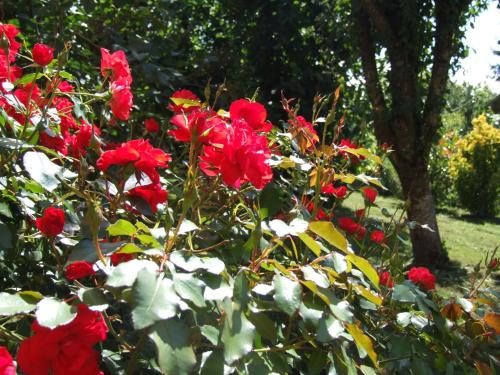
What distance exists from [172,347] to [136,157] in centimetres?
36

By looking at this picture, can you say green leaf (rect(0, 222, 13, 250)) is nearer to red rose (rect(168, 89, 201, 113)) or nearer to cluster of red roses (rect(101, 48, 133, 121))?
cluster of red roses (rect(101, 48, 133, 121))

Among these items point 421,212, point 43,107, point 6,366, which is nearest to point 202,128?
point 6,366

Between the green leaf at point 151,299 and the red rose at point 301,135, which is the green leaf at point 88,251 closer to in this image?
the green leaf at point 151,299

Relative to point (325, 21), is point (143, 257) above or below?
below

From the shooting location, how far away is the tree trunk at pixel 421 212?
515 centimetres

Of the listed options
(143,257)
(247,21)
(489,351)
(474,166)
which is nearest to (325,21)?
(247,21)

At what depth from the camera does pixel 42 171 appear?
893mm

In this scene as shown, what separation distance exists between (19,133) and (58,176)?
8.1 inches

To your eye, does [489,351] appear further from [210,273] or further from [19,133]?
[19,133]

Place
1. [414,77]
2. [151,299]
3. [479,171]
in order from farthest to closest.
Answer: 1. [479,171]
2. [414,77]
3. [151,299]

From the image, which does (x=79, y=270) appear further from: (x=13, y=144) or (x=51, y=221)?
(x=13, y=144)

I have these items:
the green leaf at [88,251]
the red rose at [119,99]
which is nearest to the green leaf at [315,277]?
the green leaf at [88,251]

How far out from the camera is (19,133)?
104 cm

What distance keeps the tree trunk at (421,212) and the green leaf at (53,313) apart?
4652mm
